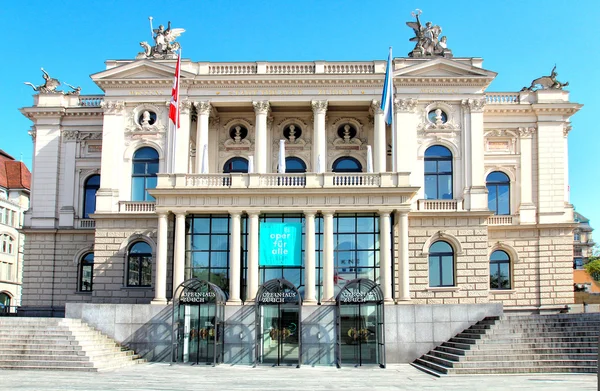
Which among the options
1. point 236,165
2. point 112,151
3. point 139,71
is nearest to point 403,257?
point 236,165

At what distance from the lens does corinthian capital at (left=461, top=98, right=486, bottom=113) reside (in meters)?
48.9

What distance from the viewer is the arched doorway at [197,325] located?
129 feet

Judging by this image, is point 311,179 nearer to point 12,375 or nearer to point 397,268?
point 397,268

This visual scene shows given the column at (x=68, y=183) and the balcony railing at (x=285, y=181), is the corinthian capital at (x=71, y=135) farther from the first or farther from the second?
the balcony railing at (x=285, y=181)

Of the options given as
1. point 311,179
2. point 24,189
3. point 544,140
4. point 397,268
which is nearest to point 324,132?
point 311,179

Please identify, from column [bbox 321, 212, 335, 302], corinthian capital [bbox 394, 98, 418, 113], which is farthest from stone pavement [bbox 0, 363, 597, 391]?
corinthian capital [bbox 394, 98, 418, 113]

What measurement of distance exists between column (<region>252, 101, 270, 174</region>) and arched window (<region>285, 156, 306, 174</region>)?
3288 millimetres

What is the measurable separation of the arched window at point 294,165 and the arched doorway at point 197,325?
47.6ft

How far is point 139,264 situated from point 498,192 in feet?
81.8

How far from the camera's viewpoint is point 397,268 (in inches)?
1725

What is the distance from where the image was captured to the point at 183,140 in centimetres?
4941

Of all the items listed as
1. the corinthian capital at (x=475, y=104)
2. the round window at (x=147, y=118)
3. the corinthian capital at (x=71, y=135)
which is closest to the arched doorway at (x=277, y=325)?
the round window at (x=147, y=118)

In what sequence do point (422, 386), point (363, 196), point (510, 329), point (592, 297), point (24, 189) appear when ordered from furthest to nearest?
point (24, 189) → point (592, 297) → point (363, 196) → point (510, 329) → point (422, 386)

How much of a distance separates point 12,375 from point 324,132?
25.7 m
